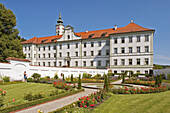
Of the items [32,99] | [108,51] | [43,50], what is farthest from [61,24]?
[32,99]

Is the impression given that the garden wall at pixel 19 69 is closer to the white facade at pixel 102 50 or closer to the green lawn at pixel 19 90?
the green lawn at pixel 19 90

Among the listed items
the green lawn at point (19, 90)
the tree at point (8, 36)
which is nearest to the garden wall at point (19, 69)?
the green lawn at point (19, 90)

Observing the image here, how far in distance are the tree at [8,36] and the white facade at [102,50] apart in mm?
20962

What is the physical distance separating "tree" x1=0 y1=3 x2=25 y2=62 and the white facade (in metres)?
21.0

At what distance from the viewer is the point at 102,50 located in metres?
42.2

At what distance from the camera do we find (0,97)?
307 inches

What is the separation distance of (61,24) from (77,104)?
199 feet

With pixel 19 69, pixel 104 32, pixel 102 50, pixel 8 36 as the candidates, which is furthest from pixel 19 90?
pixel 104 32

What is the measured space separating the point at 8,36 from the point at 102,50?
25.3 metres

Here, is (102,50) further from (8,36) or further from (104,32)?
(8,36)

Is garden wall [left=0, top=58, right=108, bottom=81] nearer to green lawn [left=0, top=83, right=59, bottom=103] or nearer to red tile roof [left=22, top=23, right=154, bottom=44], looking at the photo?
green lawn [left=0, top=83, right=59, bottom=103]

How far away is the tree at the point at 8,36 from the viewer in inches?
975

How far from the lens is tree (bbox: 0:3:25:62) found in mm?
24766

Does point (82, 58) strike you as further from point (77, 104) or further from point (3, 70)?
point (77, 104)
